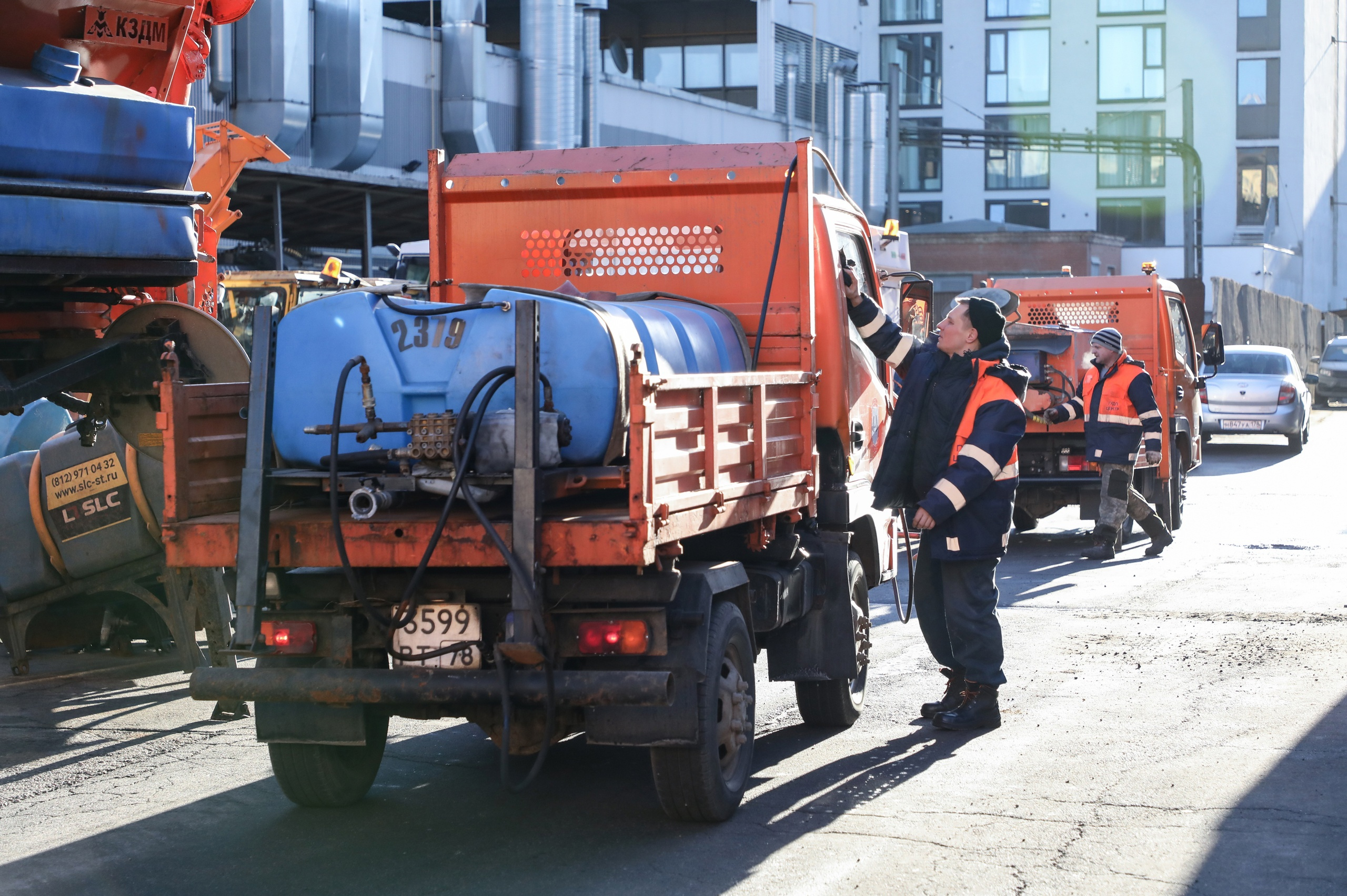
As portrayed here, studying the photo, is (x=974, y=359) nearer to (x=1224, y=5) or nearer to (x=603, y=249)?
(x=603, y=249)

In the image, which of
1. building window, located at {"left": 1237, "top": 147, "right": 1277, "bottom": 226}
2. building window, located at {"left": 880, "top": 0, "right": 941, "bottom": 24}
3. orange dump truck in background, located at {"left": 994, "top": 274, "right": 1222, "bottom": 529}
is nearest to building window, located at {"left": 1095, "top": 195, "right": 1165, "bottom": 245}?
building window, located at {"left": 1237, "top": 147, "right": 1277, "bottom": 226}

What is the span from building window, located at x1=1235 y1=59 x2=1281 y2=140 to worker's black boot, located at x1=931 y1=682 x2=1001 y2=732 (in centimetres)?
5823

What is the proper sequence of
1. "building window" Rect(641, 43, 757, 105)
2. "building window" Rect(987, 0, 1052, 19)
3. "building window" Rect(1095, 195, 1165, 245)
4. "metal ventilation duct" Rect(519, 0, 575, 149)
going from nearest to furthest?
"metal ventilation duct" Rect(519, 0, 575, 149) → "building window" Rect(641, 43, 757, 105) → "building window" Rect(1095, 195, 1165, 245) → "building window" Rect(987, 0, 1052, 19)

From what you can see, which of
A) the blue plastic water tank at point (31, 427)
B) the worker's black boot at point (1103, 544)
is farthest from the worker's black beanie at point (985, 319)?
the worker's black boot at point (1103, 544)

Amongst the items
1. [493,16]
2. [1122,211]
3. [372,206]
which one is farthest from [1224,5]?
[372,206]

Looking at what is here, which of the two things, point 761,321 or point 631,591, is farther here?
point 761,321

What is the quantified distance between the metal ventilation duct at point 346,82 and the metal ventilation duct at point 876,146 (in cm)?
1883

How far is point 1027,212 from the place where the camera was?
2542 inches

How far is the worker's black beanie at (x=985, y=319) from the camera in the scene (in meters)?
7.23

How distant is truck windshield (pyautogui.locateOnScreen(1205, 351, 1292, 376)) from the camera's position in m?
25.4

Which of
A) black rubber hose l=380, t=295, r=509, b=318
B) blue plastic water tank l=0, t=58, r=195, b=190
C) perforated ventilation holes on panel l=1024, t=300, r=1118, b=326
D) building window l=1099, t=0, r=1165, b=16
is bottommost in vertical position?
black rubber hose l=380, t=295, r=509, b=318

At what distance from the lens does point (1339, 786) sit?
5984mm

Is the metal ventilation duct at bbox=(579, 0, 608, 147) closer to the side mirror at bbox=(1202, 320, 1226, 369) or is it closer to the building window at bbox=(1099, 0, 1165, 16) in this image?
the side mirror at bbox=(1202, 320, 1226, 369)

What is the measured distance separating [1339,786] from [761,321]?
9.78ft
